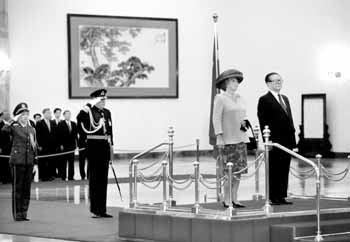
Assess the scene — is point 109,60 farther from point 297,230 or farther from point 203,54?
point 297,230

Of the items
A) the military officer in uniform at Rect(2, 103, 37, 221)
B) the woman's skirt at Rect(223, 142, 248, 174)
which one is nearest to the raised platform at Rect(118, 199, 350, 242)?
the woman's skirt at Rect(223, 142, 248, 174)

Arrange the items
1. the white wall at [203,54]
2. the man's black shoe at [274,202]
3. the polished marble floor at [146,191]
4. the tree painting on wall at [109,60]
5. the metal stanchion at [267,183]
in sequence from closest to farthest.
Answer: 1. the metal stanchion at [267,183]
2. the man's black shoe at [274,202]
3. the polished marble floor at [146,191]
4. the white wall at [203,54]
5. the tree painting on wall at [109,60]

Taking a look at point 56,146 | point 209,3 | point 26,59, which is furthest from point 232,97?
point 209,3

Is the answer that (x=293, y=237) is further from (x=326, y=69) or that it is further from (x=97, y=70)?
(x=326, y=69)

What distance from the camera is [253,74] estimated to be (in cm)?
2686

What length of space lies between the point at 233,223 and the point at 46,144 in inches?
439

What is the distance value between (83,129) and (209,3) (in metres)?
15.9

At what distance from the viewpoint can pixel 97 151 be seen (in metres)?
11.1

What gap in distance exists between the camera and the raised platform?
822 centimetres

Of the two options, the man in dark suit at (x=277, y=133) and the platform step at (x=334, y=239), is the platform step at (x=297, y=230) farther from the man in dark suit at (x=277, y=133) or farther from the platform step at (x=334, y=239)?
the man in dark suit at (x=277, y=133)

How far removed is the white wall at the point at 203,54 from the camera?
24.1m

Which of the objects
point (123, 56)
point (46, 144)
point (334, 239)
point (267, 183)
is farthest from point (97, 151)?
point (123, 56)

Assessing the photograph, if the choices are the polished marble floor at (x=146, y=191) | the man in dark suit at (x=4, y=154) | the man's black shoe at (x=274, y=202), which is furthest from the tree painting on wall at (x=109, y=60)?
the man's black shoe at (x=274, y=202)

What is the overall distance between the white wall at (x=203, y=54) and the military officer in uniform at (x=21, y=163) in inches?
502
